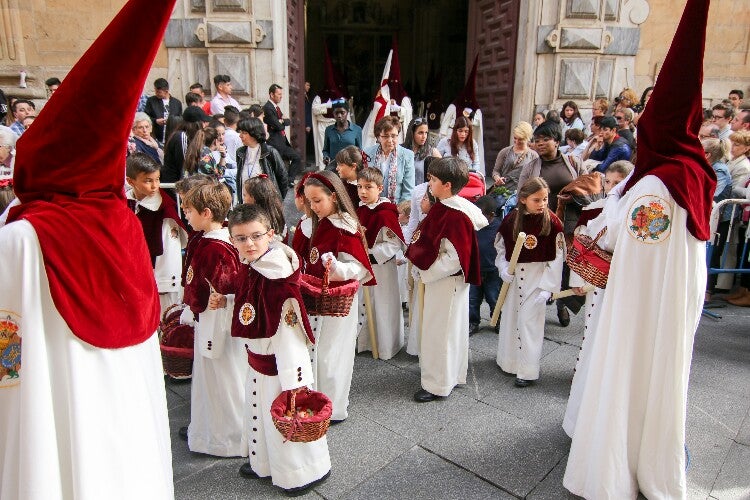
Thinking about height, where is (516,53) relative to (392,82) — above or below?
above

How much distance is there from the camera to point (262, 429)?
295 cm

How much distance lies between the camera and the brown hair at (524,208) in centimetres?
385

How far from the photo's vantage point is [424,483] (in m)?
3.00

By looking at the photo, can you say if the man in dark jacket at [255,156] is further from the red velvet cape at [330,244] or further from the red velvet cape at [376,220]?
the red velvet cape at [330,244]

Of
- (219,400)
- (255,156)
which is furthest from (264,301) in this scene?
(255,156)

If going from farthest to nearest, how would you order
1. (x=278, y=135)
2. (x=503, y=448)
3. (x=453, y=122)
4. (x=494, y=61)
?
(x=494, y=61) → (x=453, y=122) → (x=278, y=135) → (x=503, y=448)

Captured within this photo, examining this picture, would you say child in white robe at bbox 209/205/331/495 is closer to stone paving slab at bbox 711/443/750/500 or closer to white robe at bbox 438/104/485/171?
stone paving slab at bbox 711/443/750/500

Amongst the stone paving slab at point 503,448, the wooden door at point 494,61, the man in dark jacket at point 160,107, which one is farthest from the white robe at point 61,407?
the wooden door at point 494,61

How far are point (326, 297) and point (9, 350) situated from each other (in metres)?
1.70

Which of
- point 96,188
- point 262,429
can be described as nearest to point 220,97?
point 262,429

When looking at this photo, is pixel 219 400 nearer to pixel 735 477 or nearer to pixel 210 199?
pixel 210 199

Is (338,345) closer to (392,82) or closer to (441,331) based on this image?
(441,331)

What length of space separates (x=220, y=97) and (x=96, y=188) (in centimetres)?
752

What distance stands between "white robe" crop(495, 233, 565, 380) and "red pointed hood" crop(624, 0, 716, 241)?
1.49 metres
